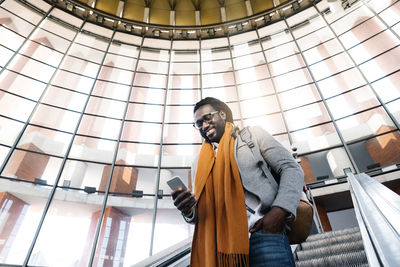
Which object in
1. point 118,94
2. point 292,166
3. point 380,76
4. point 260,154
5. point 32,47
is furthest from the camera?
point 118,94

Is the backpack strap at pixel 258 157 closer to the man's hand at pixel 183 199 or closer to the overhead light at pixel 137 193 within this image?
the man's hand at pixel 183 199

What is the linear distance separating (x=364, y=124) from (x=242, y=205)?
10125 millimetres

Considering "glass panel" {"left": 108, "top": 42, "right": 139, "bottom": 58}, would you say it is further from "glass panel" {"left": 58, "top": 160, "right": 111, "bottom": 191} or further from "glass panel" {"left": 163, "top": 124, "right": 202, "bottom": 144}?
"glass panel" {"left": 58, "top": 160, "right": 111, "bottom": 191}

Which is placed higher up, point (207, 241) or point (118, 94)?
point (118, 94)

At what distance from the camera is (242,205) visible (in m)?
1.34

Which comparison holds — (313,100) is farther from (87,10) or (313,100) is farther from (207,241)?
(87,10)

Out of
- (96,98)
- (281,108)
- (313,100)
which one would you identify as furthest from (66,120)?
(313,100)

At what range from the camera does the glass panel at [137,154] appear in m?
9.52

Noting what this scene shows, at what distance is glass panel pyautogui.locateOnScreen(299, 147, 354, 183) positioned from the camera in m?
8.88

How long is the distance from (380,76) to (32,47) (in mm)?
15558

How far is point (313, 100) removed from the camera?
34.0ft

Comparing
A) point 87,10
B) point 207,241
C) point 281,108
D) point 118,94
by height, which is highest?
point 87,10

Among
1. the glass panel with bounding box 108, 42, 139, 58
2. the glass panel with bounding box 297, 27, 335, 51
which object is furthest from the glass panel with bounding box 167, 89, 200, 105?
the glass panel with bounding box 297, 27, 335, 51

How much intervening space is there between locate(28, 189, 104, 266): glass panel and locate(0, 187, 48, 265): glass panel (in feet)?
0.99
